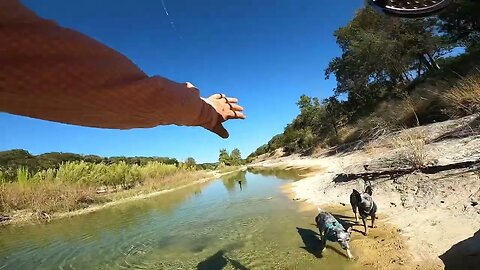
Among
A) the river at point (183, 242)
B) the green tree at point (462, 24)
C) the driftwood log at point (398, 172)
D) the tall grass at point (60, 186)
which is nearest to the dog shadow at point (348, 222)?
the river at point (183, 242)

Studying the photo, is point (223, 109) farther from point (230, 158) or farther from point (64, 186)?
point (230, 158)

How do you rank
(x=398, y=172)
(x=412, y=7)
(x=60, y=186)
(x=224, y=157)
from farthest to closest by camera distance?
(x=224, y=157) < (x=60, y=186) < (x=398, y=172) < (x=412, y=7)

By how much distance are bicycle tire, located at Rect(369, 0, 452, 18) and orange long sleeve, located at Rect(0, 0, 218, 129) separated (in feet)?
2.98

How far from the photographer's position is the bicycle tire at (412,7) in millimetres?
1216

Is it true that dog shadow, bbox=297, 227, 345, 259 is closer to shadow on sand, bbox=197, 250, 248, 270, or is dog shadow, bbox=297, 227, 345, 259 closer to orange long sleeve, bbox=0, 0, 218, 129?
shadow on sand, bbox=197, 250, 248, 270

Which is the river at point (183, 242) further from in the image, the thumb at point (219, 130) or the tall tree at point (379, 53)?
the tall tree at point (379, 53)

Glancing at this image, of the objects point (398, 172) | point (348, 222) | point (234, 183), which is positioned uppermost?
point (234, 183)

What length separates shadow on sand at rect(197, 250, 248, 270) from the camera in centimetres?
529

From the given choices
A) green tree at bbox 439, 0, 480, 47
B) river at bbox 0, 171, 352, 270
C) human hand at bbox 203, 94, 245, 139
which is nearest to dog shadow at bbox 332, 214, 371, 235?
river at bbox 0, 171, 352, 270

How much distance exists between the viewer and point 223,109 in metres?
1.12

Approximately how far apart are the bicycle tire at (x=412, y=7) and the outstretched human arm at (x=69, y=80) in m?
0.89

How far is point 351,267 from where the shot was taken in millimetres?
4570

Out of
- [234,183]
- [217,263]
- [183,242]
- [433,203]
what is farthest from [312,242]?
[234,183]

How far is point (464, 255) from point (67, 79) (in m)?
4.57
